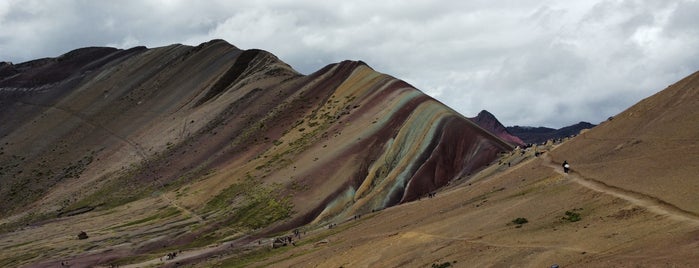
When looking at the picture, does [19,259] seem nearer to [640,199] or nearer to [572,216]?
[572,216]

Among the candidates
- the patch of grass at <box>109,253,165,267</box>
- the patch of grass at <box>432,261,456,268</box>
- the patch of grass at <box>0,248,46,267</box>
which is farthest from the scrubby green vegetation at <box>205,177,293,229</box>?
the patch of grass at <box>432,261,456,268</box>

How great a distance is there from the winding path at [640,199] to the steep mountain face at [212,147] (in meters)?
31.7

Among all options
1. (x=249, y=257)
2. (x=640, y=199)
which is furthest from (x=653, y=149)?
(x=249, y=257)

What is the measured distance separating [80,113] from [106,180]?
46345 millimetres

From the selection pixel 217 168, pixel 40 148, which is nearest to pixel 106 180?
pixel 217 168

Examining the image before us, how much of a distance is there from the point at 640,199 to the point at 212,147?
84.8 m

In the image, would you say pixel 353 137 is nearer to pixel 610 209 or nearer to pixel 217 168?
pixel 217 168

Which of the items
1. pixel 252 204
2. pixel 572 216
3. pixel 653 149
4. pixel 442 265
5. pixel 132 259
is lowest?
pixel 132 259

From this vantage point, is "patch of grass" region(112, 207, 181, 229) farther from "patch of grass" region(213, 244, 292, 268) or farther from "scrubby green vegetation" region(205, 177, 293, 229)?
"patch of grass" region(213, 244, 292, 268)

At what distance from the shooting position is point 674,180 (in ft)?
119

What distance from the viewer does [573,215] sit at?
35.8 meters

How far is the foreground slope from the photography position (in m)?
29.6

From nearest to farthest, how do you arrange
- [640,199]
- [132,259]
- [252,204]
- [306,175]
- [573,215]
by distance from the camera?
[640,199] → [573,215] → [132,259] → [252,204] → [306,175]

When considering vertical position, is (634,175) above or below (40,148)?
below
